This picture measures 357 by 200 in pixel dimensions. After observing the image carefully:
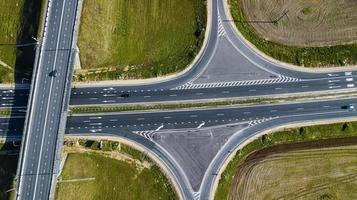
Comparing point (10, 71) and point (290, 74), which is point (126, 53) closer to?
point (10, 71)

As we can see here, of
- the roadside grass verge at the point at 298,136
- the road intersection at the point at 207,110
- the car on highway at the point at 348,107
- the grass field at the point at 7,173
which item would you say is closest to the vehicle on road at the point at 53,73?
the road intersection at the point at 207,110

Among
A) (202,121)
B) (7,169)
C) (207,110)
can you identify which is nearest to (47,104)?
(7,169)

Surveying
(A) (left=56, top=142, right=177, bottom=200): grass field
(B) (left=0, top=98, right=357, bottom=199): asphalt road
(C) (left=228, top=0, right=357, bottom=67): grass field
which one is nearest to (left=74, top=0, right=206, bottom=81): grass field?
(B) (left=0, top=98, right=357, bottom=199): asphalt road

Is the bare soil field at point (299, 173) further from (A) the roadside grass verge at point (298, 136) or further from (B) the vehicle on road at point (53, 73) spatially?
(B) the vehicle on road at point (53, 73)

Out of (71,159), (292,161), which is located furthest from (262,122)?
(71,159)

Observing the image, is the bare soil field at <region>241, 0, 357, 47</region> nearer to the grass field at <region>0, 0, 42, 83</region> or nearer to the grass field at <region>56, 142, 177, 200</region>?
the grass field at <region>56, 142, 177, 200</region>

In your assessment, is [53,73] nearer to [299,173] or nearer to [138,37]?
[138,37]
